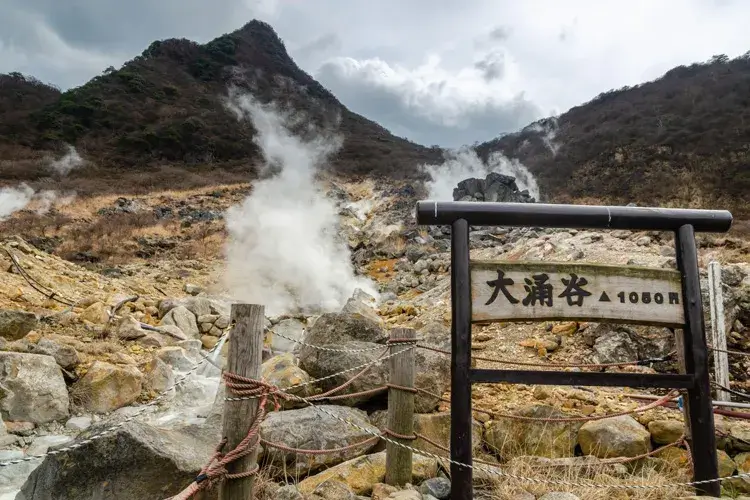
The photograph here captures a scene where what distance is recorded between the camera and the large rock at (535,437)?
3568mm

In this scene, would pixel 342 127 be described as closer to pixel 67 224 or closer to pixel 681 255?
pixel 67 224

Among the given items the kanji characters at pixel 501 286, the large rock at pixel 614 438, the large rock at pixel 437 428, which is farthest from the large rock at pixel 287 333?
the kanji characters at pixel 501 286

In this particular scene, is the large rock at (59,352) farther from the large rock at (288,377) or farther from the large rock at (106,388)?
the large rock at (288,377)

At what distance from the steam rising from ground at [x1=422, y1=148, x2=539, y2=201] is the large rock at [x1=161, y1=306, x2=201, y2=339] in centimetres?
1605

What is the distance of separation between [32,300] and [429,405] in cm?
748

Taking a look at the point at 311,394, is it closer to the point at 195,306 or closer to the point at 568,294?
the point at 568,294

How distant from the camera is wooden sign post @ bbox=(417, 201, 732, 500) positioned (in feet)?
8.81

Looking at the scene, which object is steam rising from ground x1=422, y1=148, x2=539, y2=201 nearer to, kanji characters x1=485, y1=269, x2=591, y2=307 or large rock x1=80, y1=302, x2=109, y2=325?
large rock x1=80, y1=302, x2=109, y2=325

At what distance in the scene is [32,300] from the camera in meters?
8.02

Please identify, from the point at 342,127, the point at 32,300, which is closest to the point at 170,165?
the point at 342,127

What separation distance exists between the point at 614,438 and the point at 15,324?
7147 mm

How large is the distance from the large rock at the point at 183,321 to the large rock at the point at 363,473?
222 inches

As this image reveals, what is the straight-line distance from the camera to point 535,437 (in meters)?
3.62

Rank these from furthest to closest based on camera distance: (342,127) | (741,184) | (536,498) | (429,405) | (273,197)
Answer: (342,127) → (273,197) → (741,184) → (429,405) → (536,498)
